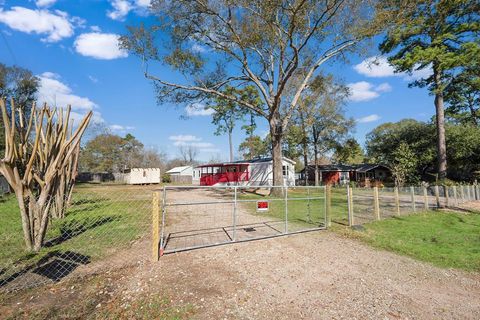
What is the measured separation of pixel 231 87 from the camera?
15805mm

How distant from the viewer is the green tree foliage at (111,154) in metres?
43.2

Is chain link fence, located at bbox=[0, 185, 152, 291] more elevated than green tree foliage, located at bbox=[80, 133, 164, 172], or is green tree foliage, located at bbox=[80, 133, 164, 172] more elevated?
green tree foliage, located at bbox=[80, 133, 164, 172]

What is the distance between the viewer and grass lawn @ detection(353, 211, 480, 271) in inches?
189

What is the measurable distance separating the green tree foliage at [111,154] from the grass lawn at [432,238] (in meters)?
46.1

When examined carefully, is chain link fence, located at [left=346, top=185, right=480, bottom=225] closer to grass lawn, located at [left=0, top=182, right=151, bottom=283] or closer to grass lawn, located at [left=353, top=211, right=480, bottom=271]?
grass lawn, located at [left=353, top=211, right=480, bottom=271]

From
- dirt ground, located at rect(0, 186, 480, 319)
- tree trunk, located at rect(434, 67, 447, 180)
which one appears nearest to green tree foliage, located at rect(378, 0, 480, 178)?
tree trunk, located at rect(434, 67, 447, 180)

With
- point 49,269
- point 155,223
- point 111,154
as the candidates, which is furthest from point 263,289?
point 111,154

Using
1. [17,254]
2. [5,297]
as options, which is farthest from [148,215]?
[5,297]

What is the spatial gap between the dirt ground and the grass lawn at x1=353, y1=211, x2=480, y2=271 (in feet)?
1.89

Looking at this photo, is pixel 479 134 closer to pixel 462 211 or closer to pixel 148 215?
pixel 462 211

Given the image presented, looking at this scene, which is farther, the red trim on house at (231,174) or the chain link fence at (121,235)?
the red trim on house at (231,174)

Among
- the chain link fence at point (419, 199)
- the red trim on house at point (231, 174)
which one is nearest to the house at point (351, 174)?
the red trim on house at point (231, 174)

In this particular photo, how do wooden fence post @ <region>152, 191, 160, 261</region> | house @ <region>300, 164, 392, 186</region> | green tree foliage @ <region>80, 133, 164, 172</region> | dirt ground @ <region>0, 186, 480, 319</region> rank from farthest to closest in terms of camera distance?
1. green tree foliage @ <region>80, 133, 164, 172</region>
2. house @ <region>300, 164, 392, 186</region>
3. wooden fence post @ <region>152, 191, 160, 261</region>
4. dirt ground @ <region>0, 186, 480, 319</region>

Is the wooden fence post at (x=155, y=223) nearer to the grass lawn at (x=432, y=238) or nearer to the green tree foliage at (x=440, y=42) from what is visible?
the grass lawn at (x=432, y=238)
